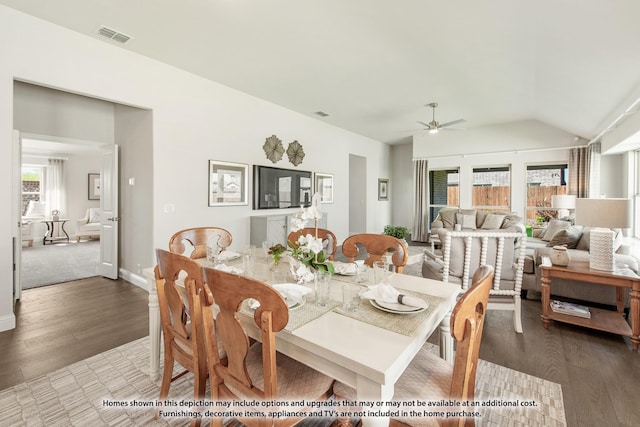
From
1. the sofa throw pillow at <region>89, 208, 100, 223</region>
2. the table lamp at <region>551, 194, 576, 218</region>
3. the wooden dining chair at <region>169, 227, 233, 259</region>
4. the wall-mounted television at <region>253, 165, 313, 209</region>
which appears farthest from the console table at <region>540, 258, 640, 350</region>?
the sofa throw pillow at <region>89, 208, 100, 223</region>

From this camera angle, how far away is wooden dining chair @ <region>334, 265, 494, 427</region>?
98cm

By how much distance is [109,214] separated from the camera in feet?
14.5

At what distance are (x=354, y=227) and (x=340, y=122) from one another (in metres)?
3.13

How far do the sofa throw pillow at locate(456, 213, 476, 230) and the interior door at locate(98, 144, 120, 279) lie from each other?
666 cm

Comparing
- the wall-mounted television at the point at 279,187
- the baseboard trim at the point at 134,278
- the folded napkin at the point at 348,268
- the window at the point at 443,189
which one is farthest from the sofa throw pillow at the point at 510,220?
the baseboard trim at the point at 134,278

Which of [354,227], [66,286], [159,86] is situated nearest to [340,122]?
[354,227]

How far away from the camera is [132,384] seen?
1973 mm

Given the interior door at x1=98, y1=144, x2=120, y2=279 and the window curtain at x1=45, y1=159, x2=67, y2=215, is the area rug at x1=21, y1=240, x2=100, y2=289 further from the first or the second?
the window curtain at x1=45, y1=159, x2=67, y2=215

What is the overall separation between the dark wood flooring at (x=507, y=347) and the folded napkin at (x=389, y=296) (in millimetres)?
1246

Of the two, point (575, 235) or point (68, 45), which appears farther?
point (575, 235)

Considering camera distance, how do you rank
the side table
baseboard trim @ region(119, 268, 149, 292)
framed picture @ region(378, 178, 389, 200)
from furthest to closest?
framed picture @ region(378, 178, 389, 200) → the side table → baseboard trim @ region(119, 268, 149, 292)

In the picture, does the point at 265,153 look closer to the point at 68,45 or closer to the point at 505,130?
the point at 68,45

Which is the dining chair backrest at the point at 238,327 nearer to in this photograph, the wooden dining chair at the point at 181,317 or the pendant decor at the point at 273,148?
the wooden dining chair at the point at 181,317

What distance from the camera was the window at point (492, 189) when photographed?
7051 mm
